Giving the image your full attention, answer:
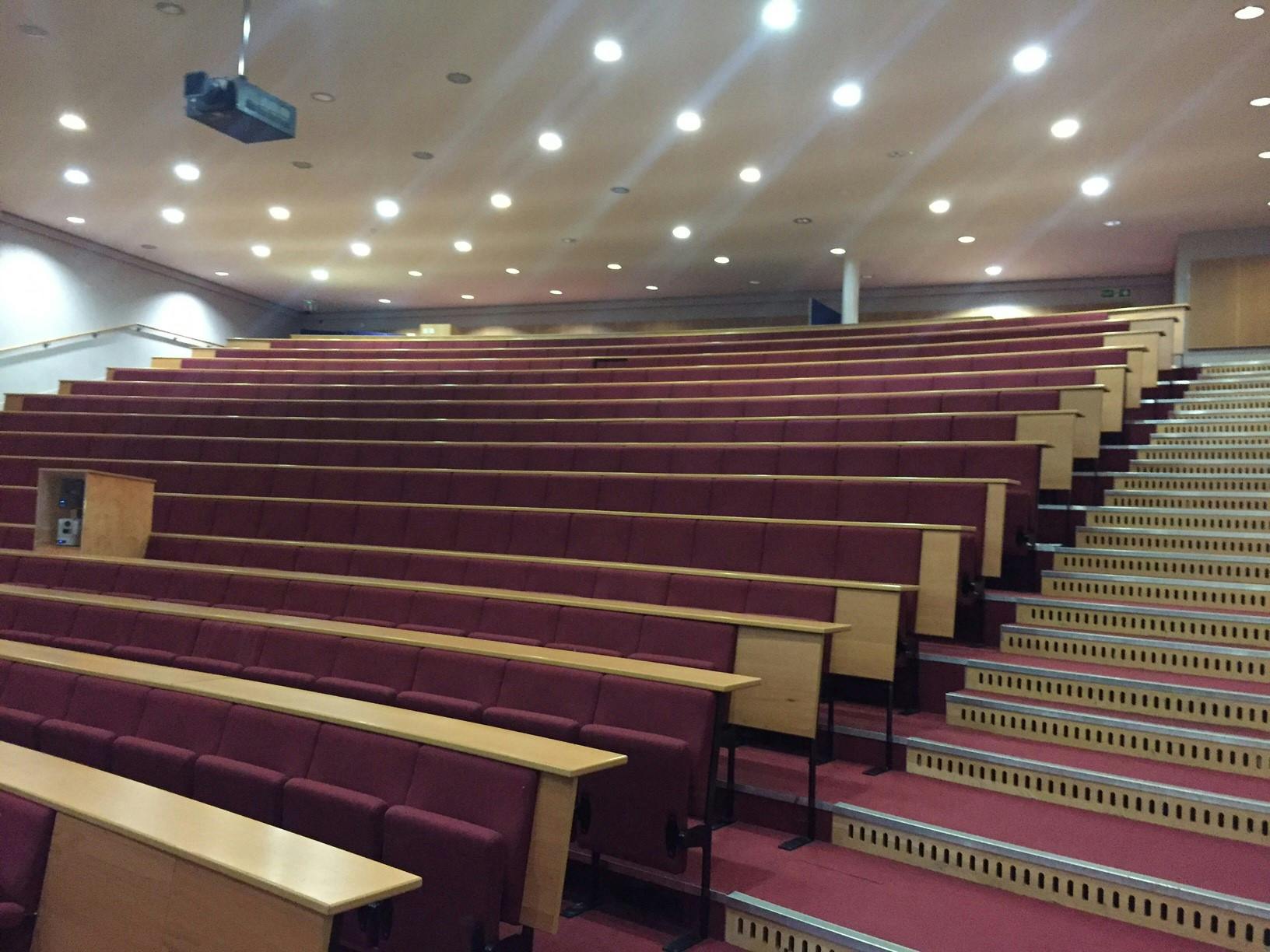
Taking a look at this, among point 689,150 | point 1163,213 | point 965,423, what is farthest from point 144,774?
point 1163,213

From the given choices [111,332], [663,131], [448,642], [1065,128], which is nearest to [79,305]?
[111,332]

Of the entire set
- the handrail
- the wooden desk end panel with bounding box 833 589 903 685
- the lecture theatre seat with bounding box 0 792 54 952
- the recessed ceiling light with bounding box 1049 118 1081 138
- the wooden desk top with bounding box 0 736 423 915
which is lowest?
the lecture theatre seat with bounding box 0 792 54 952

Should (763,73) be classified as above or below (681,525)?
above

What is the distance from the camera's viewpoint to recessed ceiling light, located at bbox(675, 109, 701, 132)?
1.66m

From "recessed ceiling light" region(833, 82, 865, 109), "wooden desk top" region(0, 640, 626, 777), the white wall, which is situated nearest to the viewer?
"wooden desk top" region(0, 640, 626, 777)

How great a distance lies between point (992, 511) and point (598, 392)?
3.44 ft

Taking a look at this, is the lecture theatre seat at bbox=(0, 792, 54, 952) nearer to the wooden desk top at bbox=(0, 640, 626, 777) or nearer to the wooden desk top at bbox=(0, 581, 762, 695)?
the wooden desk top at bbox=(0, 640, 626, 777)

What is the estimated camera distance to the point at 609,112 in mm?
1664

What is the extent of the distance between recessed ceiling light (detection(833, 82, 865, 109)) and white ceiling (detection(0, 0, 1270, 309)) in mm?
15

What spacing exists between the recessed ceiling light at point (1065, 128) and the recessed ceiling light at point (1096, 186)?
0.80 ft

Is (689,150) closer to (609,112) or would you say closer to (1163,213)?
(609,112)

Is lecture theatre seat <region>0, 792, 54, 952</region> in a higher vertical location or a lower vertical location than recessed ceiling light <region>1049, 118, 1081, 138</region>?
lower

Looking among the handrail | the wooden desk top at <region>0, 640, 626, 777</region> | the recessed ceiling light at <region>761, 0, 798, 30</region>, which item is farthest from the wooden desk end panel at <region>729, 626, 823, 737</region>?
the handrail

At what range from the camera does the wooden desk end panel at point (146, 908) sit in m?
0.38
